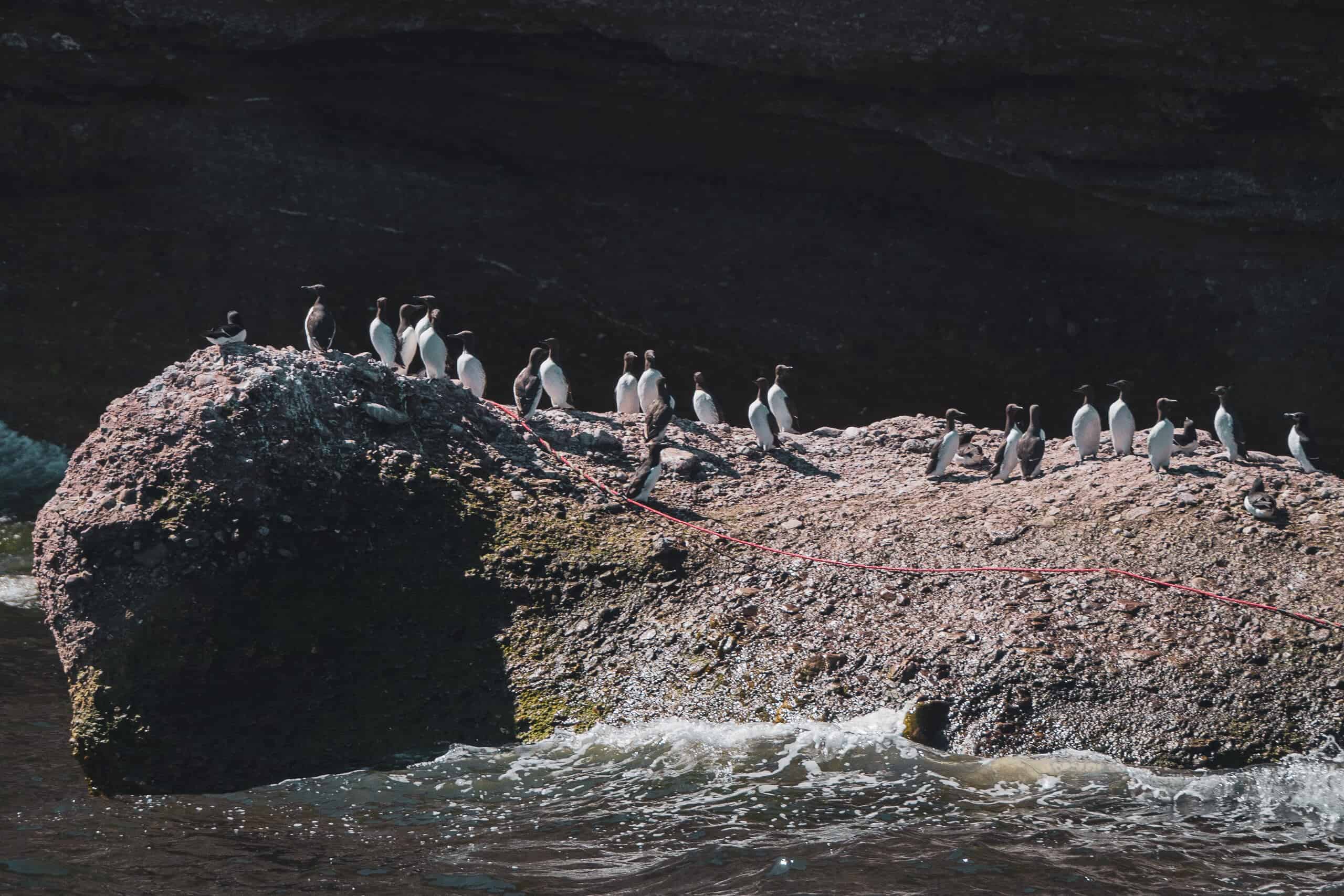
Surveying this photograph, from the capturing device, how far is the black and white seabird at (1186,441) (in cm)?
1195

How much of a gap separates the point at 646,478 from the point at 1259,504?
185 inches

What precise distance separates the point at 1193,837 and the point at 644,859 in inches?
126

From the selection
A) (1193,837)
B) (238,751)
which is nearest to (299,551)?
(238,751)

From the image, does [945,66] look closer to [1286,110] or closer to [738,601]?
[1286,110]

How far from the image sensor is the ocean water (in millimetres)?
7586

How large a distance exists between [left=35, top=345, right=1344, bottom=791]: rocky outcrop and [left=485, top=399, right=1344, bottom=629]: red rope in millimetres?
71

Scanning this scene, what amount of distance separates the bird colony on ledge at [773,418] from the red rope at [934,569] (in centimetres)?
33

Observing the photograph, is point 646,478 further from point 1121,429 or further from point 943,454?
point 1121,429

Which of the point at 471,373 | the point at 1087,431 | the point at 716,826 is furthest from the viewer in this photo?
the point at 471,373

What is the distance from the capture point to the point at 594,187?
2198 cm

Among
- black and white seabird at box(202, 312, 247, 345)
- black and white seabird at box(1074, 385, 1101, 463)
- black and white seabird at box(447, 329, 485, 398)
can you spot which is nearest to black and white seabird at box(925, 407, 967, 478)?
black and white seabird at box(1074, 385, 1101, 463)

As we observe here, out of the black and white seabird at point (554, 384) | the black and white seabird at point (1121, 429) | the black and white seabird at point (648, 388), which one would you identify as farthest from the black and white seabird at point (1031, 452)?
the black and white seabird at point (554, 384)

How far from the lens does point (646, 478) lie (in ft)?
36.2

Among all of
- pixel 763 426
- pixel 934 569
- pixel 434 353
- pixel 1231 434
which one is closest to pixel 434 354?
pixel 434 353
